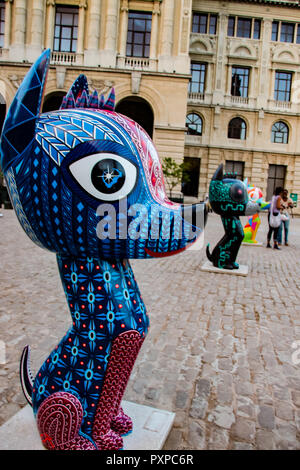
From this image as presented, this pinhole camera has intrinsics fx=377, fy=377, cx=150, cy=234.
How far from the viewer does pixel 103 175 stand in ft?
5.12

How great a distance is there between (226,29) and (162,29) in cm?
1029

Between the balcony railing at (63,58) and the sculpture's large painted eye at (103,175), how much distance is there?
22.7 meters

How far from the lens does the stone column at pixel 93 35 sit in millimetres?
21094

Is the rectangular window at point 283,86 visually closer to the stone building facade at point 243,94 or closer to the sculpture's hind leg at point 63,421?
the stone building facade at point 243,94

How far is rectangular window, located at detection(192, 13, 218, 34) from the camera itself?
29203mm

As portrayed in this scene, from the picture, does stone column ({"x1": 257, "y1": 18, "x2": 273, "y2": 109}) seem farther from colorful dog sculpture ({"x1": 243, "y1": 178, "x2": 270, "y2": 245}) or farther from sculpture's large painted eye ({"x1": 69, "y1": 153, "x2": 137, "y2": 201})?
sculpture's large painted eye ({"x1": 69, "y1": 153, "x2": 137, "y2": 201})

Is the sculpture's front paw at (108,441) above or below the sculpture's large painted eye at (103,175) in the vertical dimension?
below

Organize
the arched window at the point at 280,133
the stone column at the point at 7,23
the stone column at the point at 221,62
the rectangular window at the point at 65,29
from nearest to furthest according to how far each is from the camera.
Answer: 1. the stone column at the point at 7,23
2. the rectangular window at the point at 65,29
3. the stone column at the point at 221,62
4. the arched window at the point at 280,133

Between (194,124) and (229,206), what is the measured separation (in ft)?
81.2

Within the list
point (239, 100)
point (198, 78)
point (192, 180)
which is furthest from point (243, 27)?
point (192, 180)

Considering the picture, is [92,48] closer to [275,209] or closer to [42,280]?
[275,209]

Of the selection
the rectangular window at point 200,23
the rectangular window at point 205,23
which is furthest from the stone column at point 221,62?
the rectangular window at point 200,23

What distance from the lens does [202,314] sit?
4645 millimetres

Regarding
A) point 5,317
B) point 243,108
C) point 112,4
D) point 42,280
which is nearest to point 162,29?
point 112,4
